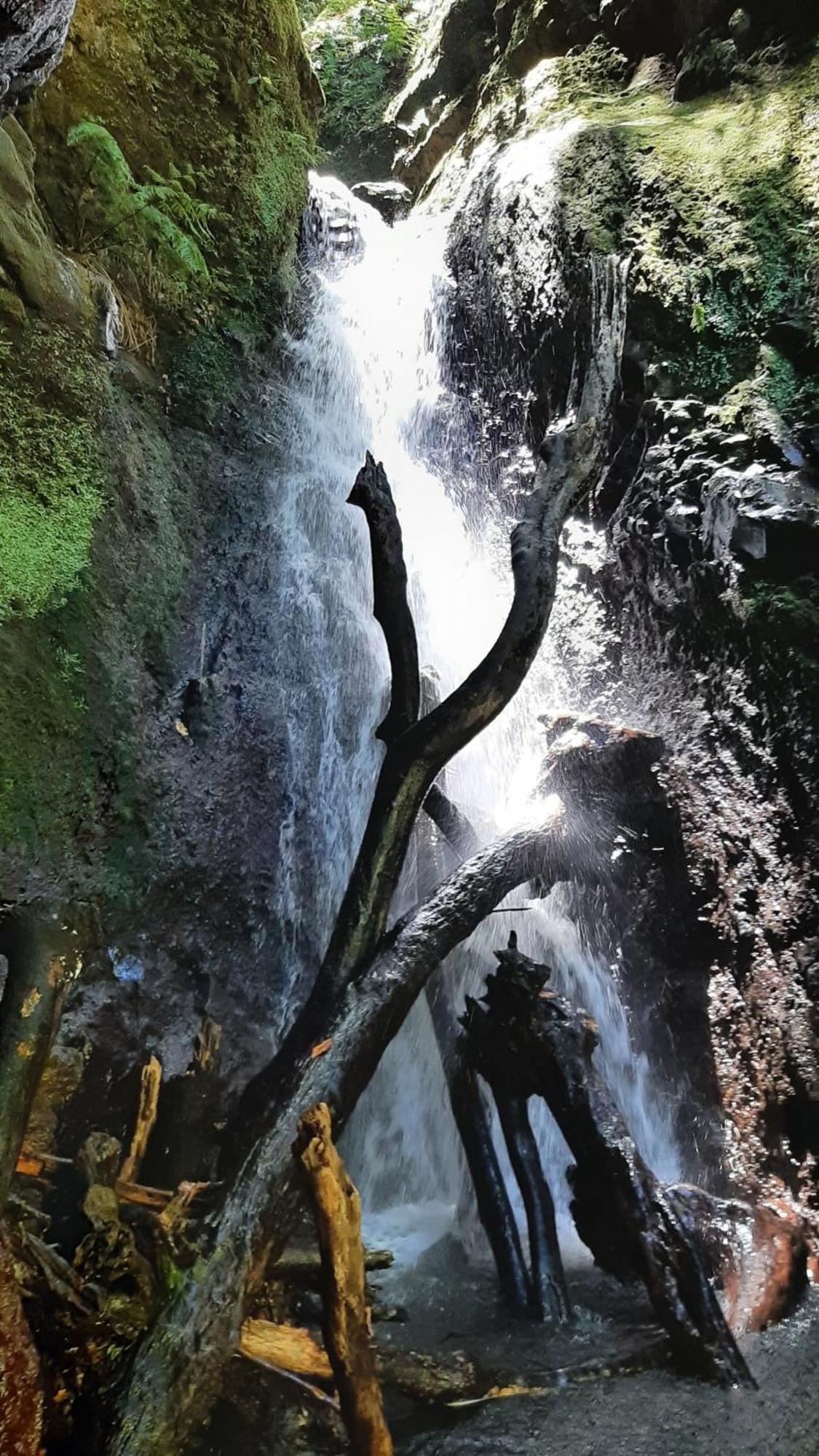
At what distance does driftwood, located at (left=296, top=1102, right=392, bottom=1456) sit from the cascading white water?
209cm

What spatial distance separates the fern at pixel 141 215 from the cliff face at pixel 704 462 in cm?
317

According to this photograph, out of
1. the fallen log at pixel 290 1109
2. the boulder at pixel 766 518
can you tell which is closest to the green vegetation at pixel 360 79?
the boulder at pixel 766 518

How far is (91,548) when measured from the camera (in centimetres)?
500

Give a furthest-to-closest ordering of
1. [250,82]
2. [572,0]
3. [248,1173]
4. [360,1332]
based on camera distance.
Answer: [572,0] → [250,82] → [248,1173] → [360,1332]

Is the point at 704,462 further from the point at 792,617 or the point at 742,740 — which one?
the point at 742,740

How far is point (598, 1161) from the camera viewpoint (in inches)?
150

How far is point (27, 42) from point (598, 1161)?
6.09m

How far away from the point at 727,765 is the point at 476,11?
1231 cm

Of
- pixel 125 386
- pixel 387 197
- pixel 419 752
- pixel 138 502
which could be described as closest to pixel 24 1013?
pixel 419 752

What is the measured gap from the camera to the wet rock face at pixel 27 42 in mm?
3475

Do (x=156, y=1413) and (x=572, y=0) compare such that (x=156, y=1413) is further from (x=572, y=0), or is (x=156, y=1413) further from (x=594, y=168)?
(x=572, y=0)

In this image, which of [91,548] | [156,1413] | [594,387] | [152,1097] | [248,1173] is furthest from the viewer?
[594,387]

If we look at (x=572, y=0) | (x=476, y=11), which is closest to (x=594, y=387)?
(x=572, y=0)

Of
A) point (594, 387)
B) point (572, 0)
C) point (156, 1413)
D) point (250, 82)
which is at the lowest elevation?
point (156, 1413)
